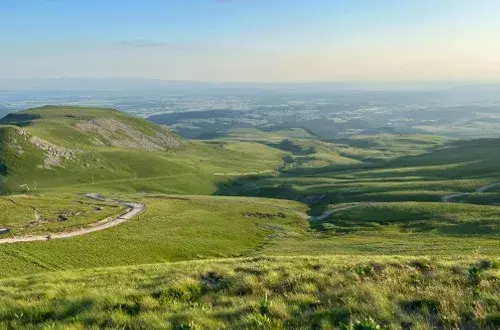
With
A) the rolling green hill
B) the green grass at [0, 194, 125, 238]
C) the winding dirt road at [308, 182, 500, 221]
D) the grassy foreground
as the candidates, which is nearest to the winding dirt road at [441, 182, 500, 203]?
the winding dirt road at [308, 182, 500, 221]

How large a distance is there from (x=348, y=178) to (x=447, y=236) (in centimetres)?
10567

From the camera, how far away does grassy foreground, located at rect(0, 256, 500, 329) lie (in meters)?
11.8

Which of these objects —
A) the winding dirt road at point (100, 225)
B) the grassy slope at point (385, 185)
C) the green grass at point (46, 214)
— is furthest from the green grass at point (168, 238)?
the grassy slope at point (385, 185)

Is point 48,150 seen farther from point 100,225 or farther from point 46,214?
point 100,225

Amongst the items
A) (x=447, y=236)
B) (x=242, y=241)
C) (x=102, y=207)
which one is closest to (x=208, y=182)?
(x=102, y=207)

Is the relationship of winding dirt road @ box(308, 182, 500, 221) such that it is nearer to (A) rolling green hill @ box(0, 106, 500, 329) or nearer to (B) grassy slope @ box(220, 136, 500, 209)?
(A) rolling green hill @ box(0, 106, 500, 329)

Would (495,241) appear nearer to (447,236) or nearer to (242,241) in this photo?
(447,236)

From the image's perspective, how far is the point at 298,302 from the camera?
14.4 meters

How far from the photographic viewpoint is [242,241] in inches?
3189

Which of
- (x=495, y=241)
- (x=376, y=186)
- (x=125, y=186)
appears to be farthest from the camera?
(x=125, y=186)

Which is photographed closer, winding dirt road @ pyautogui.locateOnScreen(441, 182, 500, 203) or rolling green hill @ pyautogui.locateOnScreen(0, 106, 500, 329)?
rolling green hill @ pyautogui.locateOnScreen(0, 106, 500, 329)

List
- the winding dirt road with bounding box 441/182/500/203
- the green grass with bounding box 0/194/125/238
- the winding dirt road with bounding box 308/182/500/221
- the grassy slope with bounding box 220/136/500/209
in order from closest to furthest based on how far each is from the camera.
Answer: the green grass with bounding box 0/194/125/238
the winding dirt road with bounding box 308/182/500/221
the winding dirt road with bounding box 441/182/500/203
the grassy slope with bounding box 220/136/500/209

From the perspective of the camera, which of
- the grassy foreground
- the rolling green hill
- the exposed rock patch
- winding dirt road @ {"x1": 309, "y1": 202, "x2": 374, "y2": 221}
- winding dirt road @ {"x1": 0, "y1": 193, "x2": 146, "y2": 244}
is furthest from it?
the exposed rock patch

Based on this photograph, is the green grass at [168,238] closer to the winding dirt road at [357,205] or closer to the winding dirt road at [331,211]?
the winding dirt road at [331,211]
